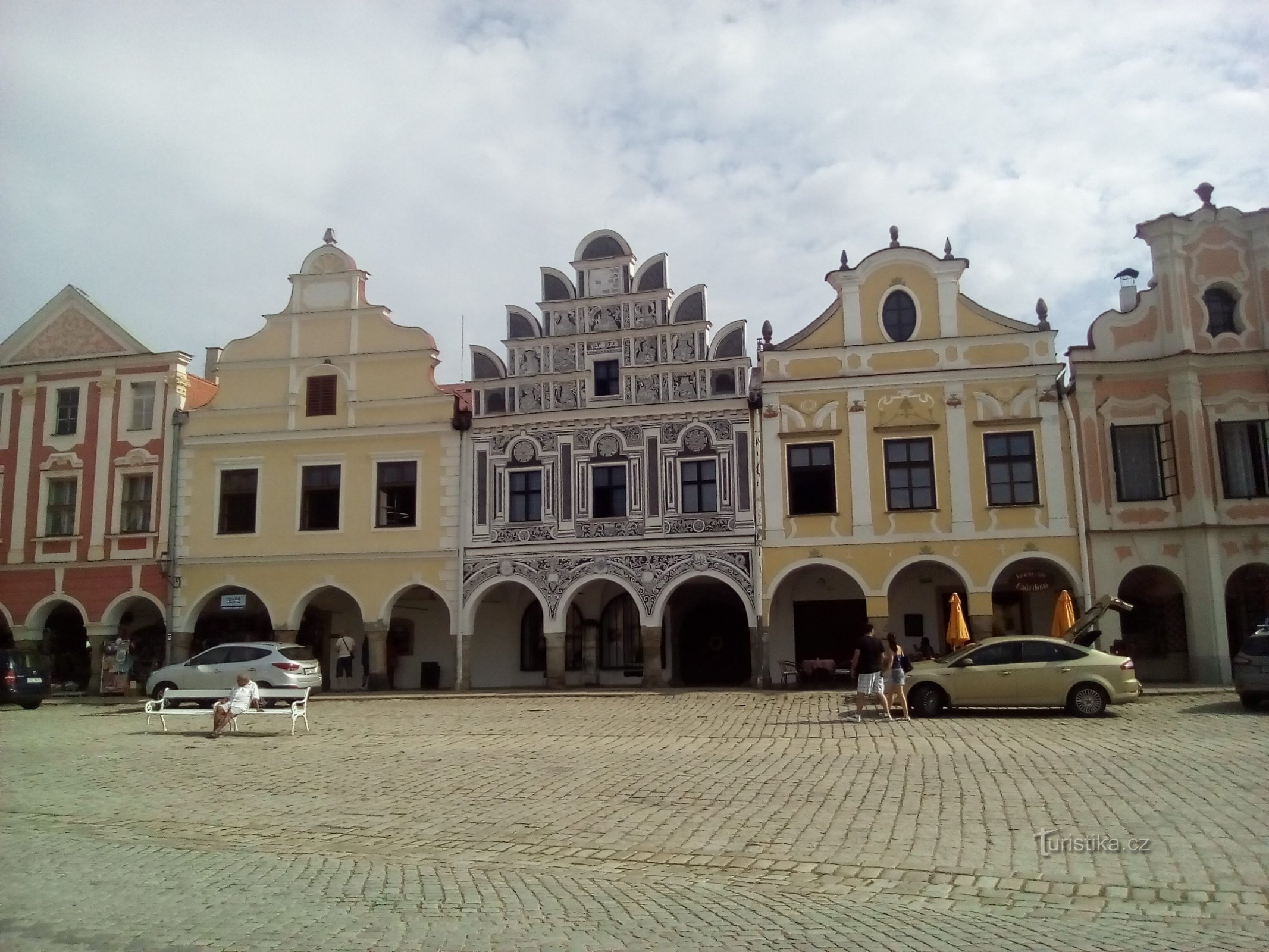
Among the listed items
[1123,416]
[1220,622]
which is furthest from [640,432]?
[1220,622]

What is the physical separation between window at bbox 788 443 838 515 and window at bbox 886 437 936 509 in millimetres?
1498

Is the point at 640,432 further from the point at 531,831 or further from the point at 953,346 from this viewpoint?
the point at 531,831

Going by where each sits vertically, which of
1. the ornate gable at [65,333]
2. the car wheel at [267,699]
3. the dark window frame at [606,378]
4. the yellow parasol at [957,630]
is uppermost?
the ornate gable at [65,333]

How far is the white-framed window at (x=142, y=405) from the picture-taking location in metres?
34.0

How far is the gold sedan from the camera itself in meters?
19.8

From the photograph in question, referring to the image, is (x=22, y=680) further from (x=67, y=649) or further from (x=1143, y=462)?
(x=1143, y=462)

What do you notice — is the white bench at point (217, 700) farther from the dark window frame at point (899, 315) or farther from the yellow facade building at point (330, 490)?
the dark window frame at point (899, 315)

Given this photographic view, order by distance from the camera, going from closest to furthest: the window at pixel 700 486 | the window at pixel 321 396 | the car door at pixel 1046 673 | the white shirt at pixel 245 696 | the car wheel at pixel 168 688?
the white shirt at pixel 245 696 < the car door at pixel 1046 673 < the car wheel at pixel 168 688 < the window at pixel 700 486 < the window at pixel 321 396

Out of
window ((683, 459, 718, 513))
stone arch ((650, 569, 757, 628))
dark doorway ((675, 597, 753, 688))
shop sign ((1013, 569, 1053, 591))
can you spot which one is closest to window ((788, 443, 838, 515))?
window ((683, 459, 718, 513))

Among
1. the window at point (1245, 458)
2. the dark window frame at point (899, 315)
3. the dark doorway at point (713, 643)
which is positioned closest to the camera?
the window at point (1245, 458)

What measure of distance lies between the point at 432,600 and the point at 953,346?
55.0 feet

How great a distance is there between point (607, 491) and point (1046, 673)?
13788 millimetres

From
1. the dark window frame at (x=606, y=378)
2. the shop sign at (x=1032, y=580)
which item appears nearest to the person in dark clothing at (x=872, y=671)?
the shop sign at (x=1032, y=580)

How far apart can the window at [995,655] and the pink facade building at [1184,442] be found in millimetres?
8279
